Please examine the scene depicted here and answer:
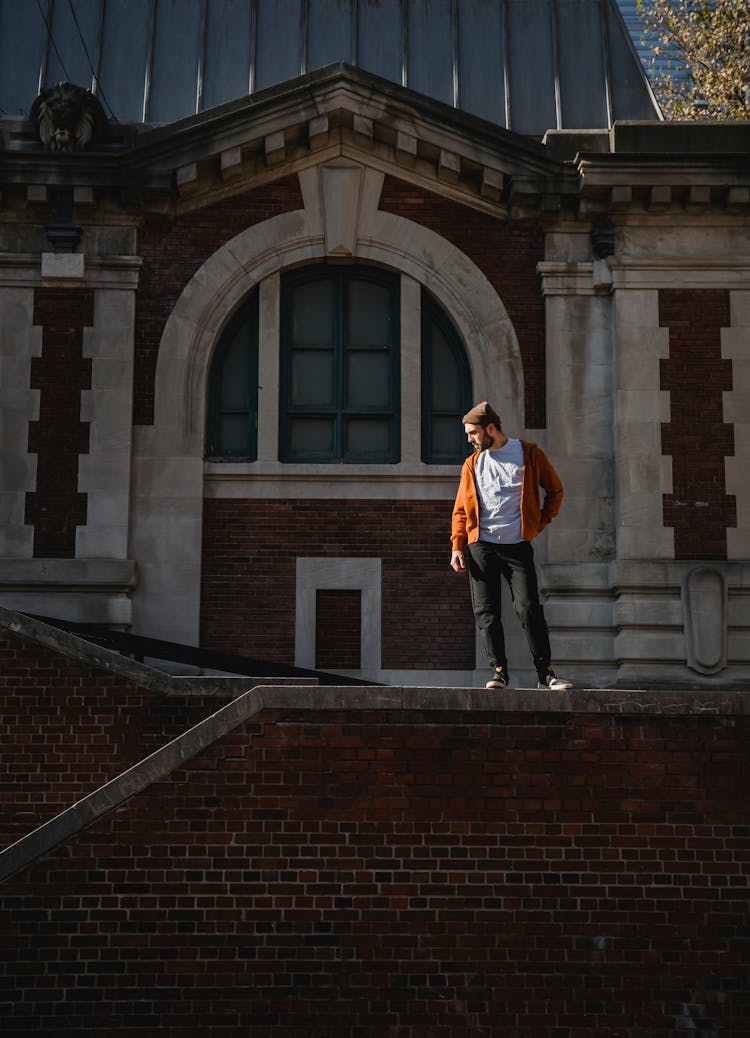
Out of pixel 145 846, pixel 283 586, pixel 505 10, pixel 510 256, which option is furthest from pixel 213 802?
pixel 505 10

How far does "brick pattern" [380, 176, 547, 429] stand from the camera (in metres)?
17.4

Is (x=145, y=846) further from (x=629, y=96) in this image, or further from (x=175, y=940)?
(x=629, y=96)

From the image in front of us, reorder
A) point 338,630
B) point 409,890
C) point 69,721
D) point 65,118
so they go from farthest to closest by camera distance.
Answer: point 65,118, point 338,630, point 69,721, point 409,890

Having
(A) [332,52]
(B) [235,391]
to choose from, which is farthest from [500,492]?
(A) [332,52]

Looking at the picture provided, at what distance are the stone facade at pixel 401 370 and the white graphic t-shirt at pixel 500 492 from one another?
5017 mm

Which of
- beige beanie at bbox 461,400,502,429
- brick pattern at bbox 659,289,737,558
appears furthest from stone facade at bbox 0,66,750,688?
beige beanie at bbox 461,400,502,429

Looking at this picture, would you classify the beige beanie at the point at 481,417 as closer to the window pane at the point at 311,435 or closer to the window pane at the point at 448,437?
the window pane at the point at 448,437

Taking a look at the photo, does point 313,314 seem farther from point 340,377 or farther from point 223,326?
point 223,326

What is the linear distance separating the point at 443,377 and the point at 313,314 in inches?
65.9

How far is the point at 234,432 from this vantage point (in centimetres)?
1747

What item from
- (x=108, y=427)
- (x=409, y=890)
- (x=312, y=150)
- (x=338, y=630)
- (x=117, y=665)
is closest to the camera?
(x=409, y=890)

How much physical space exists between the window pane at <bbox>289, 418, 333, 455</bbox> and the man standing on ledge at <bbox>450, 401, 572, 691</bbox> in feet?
Answer: 19.2

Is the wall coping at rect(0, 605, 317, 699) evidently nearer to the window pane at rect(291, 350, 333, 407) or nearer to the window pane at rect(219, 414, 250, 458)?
the window pane at rect(219, 414, 250, 458)

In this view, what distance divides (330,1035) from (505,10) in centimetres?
1795
